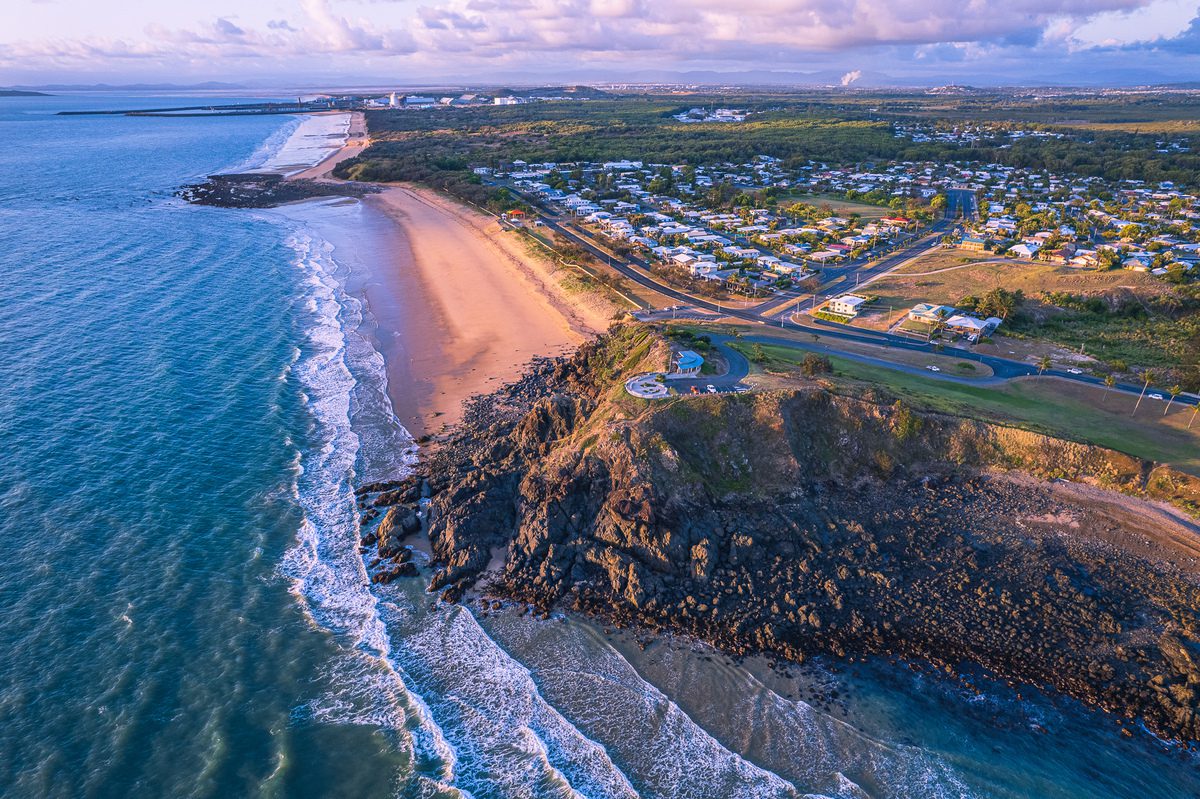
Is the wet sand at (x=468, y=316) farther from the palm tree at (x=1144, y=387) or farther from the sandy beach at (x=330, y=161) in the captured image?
the sandy beach at (x=330, y=161)

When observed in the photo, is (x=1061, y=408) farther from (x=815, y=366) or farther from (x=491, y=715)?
(x=491, y=715)

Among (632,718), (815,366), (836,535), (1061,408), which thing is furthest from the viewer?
(815,366)

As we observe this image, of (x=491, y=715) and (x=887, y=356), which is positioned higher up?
(x=887, y=356)

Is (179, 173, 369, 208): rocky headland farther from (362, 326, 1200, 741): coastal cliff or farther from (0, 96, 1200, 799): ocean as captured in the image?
(362, 326, 1200, 741): coastal cliff

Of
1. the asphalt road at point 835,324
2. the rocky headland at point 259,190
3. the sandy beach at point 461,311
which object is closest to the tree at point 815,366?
the asphalt road at point 835,324

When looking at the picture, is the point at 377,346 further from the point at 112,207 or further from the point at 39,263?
the point at 112,207

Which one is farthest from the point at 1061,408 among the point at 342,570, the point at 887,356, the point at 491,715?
the point at 342,570
